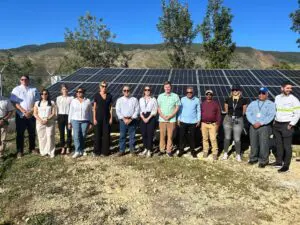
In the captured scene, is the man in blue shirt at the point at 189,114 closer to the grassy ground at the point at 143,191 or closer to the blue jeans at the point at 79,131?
the grassy ground at the point at 143,191

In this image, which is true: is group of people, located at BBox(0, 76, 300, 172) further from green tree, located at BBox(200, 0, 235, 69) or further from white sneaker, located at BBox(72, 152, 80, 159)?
green tree, located at BBox(200, 0, 235, 69)

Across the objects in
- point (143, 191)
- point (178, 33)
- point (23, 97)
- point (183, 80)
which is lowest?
point (143, 191)

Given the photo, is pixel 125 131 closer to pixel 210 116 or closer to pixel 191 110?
pixel 191 110

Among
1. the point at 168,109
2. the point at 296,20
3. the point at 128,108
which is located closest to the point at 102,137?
the point at 128,108

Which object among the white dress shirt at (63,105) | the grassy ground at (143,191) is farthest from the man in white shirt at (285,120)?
the white dress shirt at (63,105)

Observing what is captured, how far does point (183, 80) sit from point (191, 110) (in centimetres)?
345

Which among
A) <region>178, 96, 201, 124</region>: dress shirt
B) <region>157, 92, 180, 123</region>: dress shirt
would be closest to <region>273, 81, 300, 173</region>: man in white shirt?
<region>178, 96, 201, 124</region>: dress shirt

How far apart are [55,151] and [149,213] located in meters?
4.40

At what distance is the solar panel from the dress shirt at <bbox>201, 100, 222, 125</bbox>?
117 cm

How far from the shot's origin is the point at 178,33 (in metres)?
24.2

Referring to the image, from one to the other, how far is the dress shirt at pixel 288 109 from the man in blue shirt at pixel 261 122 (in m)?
0.14

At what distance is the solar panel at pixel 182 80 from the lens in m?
10.1

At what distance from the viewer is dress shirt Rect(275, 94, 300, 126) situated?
7.04 metres

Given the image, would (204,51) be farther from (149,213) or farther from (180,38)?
(149,213)
